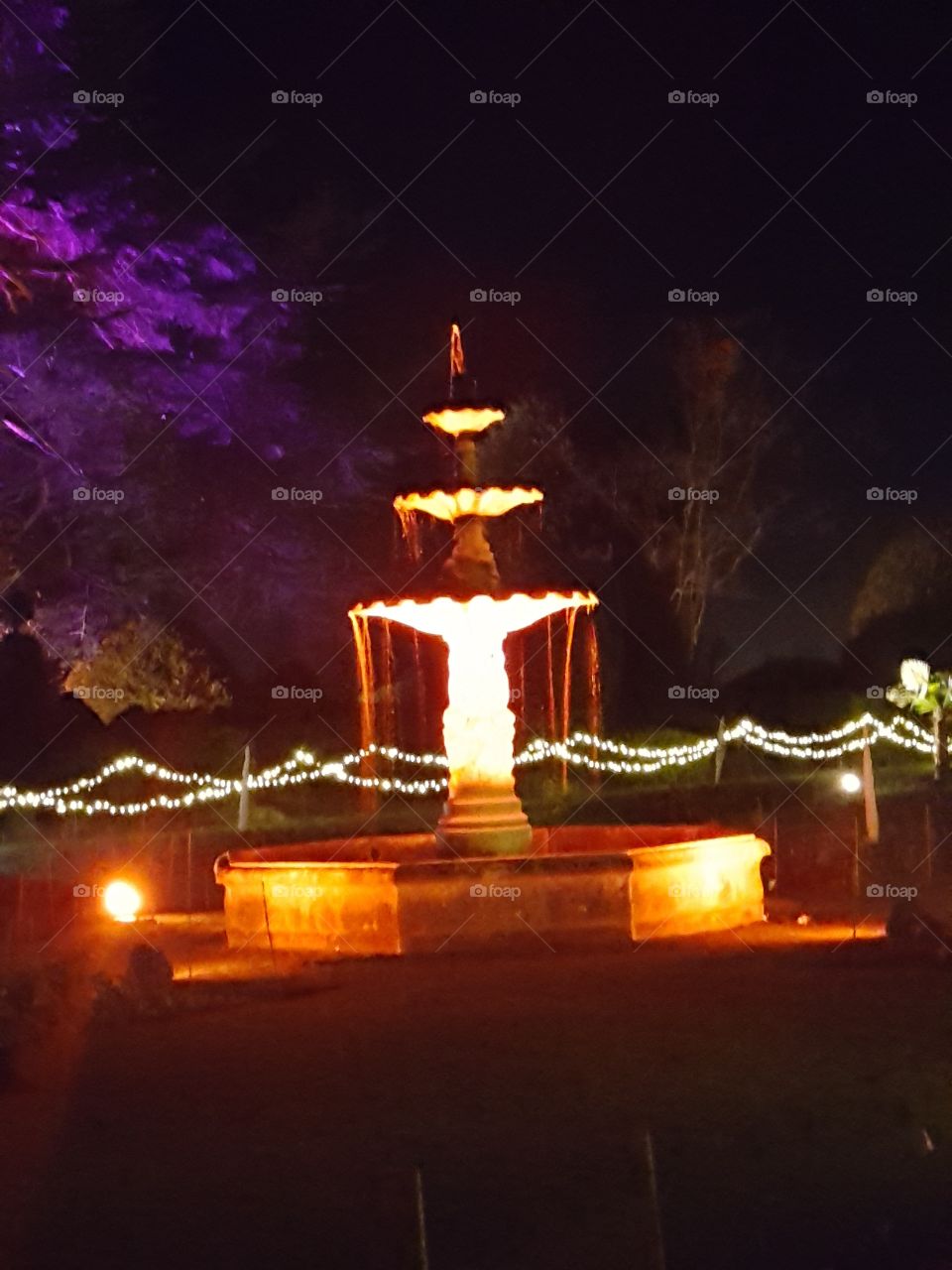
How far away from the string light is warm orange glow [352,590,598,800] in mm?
1706

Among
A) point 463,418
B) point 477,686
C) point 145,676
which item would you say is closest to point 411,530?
point 463,418

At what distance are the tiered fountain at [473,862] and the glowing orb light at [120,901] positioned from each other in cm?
190

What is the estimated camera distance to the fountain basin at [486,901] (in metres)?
12.1

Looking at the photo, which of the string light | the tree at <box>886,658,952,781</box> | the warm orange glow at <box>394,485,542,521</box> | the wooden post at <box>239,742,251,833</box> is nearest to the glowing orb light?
the string light

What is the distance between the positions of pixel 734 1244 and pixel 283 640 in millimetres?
24111

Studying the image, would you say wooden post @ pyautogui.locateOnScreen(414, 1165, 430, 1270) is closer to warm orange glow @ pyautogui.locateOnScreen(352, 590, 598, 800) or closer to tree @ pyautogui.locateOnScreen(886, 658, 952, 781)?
warm orange glow @ pyautogui.locateOnScreen(352, 590, 598, 800)

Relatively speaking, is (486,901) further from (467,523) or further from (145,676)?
(145,676)

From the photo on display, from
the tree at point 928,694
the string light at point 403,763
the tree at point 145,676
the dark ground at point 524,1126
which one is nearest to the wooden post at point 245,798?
the string light at point 403,763

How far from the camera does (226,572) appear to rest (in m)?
26.8

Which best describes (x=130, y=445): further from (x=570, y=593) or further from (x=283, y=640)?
(x=570, y=593)

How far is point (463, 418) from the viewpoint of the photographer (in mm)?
14109

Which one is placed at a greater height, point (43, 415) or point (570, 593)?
point (43, 415)

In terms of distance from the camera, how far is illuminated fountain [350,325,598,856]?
44.5ft

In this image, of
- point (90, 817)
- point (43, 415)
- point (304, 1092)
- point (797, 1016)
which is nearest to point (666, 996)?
point (797, 1016)
